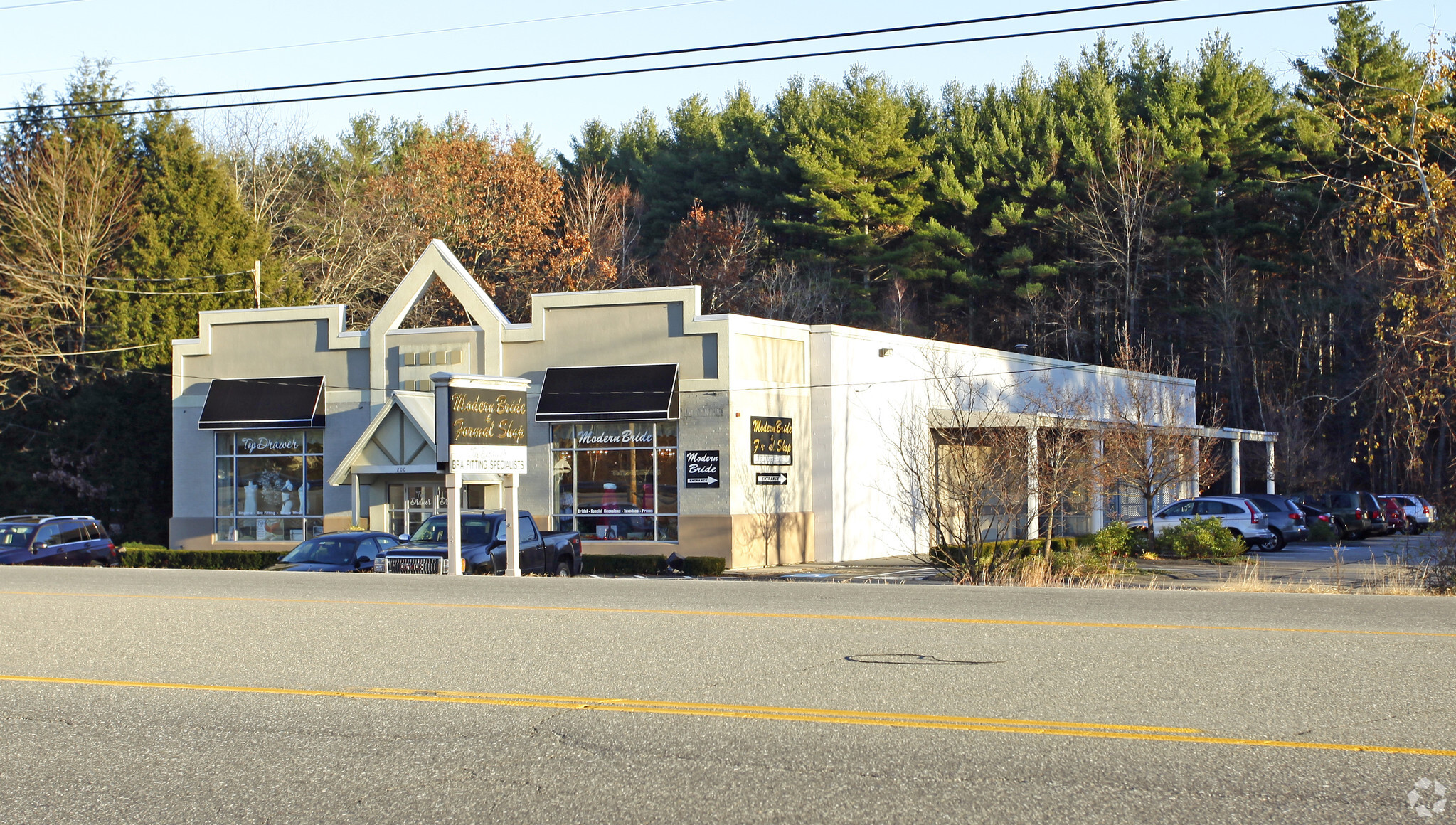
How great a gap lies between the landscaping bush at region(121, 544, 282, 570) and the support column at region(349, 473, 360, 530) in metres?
2.02

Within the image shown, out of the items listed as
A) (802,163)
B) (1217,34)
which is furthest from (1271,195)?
(802,163)

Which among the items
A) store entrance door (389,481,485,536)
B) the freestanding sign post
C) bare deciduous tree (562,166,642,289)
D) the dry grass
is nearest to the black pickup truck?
the freestanding sign post

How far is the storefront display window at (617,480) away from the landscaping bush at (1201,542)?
12066 millimetres

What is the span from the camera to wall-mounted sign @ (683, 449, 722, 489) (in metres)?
31.9

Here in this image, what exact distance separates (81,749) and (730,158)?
56499 millimetres

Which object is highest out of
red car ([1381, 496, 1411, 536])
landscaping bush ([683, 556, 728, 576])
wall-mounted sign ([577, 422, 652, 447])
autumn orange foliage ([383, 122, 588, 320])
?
autumn orange foliage ([383, 122, 588, 320])

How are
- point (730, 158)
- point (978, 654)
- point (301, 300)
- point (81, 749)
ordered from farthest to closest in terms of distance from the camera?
point (730, 158) < point (301, 300) < point (978, 654) < point (81, 749)

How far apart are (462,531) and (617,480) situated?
29.2 ft

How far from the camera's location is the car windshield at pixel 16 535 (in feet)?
97.0

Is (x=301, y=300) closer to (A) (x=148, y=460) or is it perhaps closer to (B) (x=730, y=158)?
(A) (x=148, y=460)

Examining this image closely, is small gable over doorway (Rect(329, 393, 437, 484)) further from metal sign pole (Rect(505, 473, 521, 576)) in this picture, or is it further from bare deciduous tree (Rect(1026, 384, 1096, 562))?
bare deciduous tree (Rect(1026, 384, 1096, 562))

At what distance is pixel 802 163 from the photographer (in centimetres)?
5569

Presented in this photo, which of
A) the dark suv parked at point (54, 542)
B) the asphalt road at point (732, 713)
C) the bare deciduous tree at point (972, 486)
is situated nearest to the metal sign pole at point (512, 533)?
the bare deciduous tree at point (972, 486)

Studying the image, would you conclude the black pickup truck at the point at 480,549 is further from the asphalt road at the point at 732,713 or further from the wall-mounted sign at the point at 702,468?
the asphalt road at the point at 732,713
